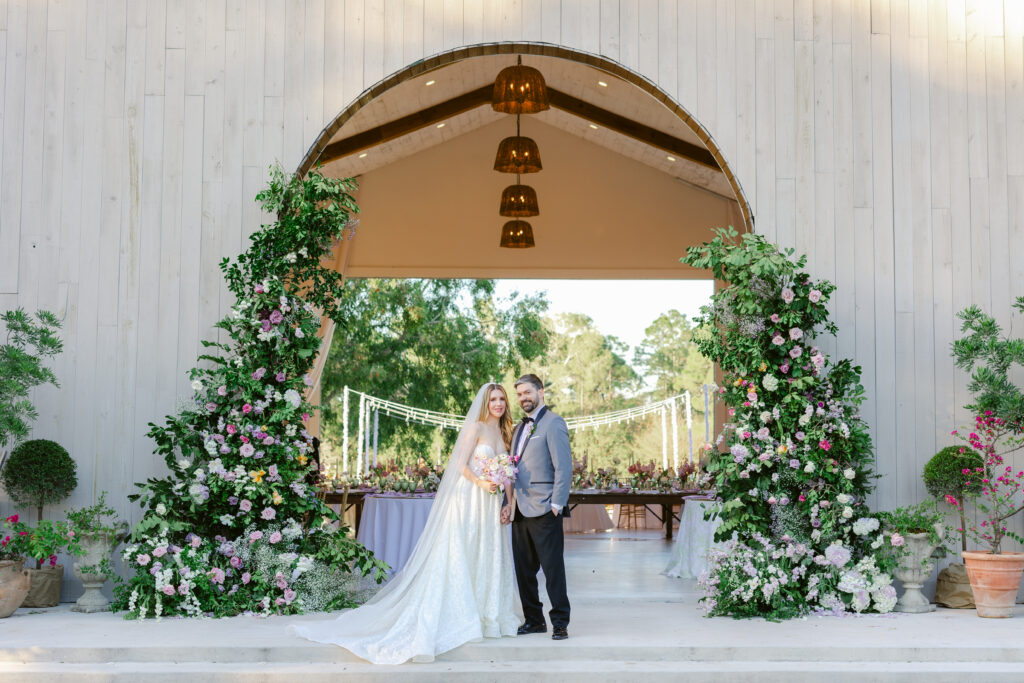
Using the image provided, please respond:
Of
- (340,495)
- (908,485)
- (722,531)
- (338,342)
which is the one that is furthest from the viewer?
(338,342)

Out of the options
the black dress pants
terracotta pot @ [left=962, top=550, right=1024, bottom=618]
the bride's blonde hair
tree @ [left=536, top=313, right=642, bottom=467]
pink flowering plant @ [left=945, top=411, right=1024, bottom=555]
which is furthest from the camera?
tree @ [left=536, top=313, right=642, bottom=467]

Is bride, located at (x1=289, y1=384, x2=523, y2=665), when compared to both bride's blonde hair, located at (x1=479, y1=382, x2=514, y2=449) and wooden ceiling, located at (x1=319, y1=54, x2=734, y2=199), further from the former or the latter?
wooden ceiling, located at (x1=319, y1=54, x2=734, y2=199)

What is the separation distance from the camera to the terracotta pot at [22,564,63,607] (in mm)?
6734

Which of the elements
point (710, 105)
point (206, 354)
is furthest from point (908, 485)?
point (206, 354)

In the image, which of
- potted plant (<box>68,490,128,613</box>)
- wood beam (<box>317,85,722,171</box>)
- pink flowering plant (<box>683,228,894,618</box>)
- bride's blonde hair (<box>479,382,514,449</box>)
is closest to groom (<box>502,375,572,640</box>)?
bride's blonde hair (<box>479,382,514,449</box>)

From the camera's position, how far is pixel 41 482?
6711mm

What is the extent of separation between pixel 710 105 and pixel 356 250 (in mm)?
8621

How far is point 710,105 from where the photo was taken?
735cm

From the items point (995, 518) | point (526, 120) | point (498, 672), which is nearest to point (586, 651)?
point (498, 672)

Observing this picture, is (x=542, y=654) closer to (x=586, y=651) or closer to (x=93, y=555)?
(x=586, y=651)

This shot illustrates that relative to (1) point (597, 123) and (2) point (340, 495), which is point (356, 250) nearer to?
(1) point (597, 123)

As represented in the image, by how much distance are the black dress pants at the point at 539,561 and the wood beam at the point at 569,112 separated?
8098 mm

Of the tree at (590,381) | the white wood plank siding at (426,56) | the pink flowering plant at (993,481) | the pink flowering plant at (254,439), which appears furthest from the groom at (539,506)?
the tree at (590,381)

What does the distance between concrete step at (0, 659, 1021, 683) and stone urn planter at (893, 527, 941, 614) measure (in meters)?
1.23
